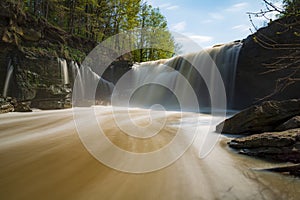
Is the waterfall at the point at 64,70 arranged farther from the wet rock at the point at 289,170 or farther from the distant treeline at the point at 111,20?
the wet rock at the point at 289,170

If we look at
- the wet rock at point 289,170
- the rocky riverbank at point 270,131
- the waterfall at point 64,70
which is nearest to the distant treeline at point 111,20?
the waterfall at point 64,70

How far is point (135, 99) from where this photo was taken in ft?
47.5

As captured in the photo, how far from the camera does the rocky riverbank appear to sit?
95.0 inches

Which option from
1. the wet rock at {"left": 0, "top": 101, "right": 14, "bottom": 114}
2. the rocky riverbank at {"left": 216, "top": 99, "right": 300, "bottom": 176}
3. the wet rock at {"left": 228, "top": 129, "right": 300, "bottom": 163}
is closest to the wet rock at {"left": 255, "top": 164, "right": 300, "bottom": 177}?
the rocky riverbank at {"left": 216, "top": 99, "right": 300, "bottom": 176}

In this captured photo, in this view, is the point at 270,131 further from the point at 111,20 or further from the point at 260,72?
the point at 111,20

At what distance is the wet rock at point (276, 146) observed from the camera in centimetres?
235

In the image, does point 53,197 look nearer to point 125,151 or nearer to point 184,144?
point 125,151

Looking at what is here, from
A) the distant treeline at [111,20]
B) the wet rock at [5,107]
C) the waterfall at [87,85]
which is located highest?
the distant treeline at [111,20]

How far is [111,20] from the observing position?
58.9ft

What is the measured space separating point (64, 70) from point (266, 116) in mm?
9239

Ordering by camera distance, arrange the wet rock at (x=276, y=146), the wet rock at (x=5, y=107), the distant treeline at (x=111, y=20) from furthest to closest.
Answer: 1. the distant treeline at (x=111, y=20)
2. the wet rock at (x=5, y=107)
3. the wet rock at (x=276, y=146)

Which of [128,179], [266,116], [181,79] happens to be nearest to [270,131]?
[266,116]

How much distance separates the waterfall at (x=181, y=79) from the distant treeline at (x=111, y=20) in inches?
134

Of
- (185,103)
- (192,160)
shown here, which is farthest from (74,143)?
(185,103)
